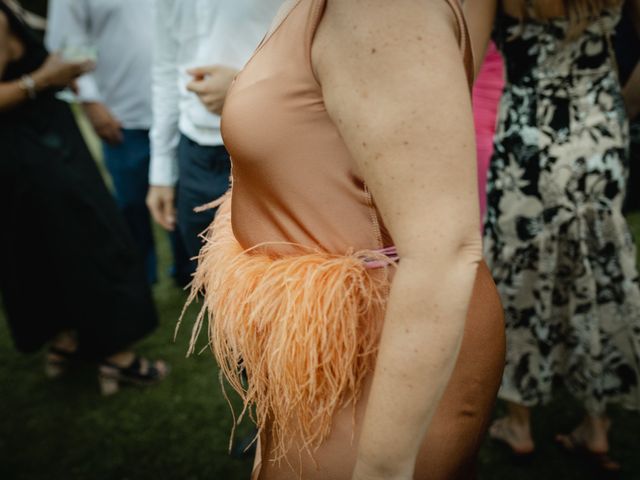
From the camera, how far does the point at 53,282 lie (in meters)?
2.58

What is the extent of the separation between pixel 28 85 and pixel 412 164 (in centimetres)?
215

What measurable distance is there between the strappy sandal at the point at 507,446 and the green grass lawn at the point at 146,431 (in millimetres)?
28

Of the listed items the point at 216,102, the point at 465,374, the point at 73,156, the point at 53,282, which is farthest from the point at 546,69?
the point at 53,282

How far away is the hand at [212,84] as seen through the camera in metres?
1.69

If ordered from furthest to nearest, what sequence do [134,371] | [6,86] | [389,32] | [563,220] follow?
[134,371]
[6,86]
[563,220]
[389,32]

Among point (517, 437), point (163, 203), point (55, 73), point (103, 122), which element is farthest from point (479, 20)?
point (103, 122)

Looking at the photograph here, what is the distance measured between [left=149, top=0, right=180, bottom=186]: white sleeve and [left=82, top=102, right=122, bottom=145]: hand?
138cm

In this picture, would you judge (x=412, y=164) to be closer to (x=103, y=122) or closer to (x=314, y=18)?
(x=314, y=18)

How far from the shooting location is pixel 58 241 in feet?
8.07

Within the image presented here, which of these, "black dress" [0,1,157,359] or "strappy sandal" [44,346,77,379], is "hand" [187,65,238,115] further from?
"strappy sandal" [44,346,77,379]

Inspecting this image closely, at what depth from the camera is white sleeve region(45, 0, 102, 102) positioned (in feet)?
10.6

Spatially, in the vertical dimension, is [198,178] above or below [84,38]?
below

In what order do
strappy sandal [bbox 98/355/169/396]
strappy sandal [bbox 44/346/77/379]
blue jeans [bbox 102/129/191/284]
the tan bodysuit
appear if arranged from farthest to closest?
1. blue jeans [bbox 102/129/191/284]
2. strappy sandal [bbox 44/346/77/379]
3. strappy sandal [bbox 98/355/169/396]
4. the tan bodysuit

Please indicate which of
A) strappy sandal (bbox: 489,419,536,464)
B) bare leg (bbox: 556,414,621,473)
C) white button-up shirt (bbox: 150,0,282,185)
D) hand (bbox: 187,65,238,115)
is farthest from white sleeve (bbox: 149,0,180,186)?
bare leg (bbox: 556,414,621,473)
